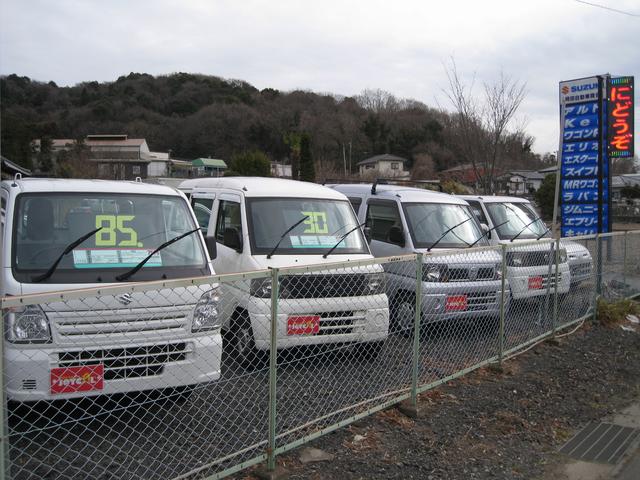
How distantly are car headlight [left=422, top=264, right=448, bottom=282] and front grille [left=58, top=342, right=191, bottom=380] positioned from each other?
3.62 metres

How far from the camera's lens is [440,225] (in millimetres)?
8602

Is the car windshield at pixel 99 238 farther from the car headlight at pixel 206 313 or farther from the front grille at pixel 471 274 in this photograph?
the front grille at pixel 471 274

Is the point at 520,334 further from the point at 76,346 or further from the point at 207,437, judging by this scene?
the point at 76,346

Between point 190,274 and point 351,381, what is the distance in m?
1.72

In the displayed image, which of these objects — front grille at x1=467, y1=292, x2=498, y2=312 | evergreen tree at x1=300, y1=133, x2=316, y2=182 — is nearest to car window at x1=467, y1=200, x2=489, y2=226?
front grille at x1=467, y1=292, x2=498, y2=312

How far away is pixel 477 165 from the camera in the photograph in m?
19.4

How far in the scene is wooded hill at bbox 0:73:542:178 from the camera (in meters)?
77.6

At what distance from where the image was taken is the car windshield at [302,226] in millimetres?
6520

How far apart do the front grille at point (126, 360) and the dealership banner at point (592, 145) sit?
9771mm

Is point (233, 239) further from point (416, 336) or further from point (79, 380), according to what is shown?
point (79, 380)

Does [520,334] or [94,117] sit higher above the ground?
[94,117]

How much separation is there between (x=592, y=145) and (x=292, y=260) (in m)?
8.29

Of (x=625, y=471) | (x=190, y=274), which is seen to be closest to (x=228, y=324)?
(x=190, y=274)

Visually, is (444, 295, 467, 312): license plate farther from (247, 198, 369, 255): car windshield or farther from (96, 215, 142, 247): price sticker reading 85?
(96, 215, 142, 247): price sticker reading 85
